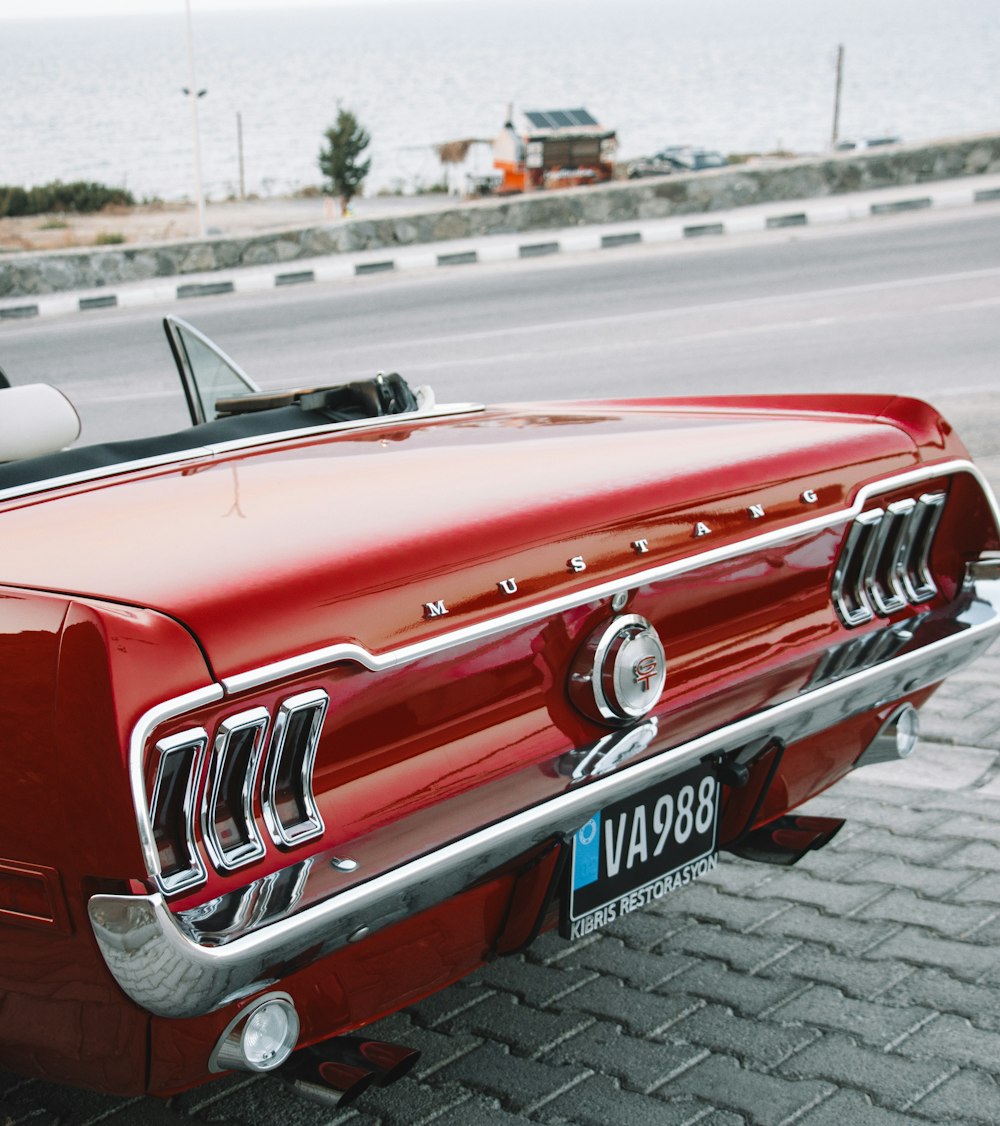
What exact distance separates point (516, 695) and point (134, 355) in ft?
37.6

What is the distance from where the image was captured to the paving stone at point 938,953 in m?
2.93

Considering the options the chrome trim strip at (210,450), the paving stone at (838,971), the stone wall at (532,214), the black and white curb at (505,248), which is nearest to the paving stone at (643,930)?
the paving stone at (838,971)

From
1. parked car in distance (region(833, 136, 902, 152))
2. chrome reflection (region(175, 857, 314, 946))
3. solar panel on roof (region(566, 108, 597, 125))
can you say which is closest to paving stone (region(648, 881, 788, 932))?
chrome reflection (region(175, 857, 314, 946))

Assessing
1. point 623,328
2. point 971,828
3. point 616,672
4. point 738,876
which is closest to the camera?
point 616,672

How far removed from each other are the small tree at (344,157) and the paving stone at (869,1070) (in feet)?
110

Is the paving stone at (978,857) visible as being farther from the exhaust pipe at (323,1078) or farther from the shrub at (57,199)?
the shrub at (57,199)

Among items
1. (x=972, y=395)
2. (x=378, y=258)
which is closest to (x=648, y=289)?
(x=378, y=258)

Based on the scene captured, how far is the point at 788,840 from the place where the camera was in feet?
9.46

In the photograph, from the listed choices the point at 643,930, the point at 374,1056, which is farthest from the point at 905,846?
the point at 374,1056

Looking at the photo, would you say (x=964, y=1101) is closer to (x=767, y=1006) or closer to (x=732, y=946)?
(x=767, y=1006)

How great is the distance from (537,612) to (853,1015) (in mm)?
1216

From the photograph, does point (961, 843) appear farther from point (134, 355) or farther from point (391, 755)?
point (134, 355)

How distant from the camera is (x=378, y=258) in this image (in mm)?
17641

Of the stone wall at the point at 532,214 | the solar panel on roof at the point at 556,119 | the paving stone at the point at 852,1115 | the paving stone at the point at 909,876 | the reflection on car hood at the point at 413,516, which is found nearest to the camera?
the reflection on car hood at the point at 413,516
